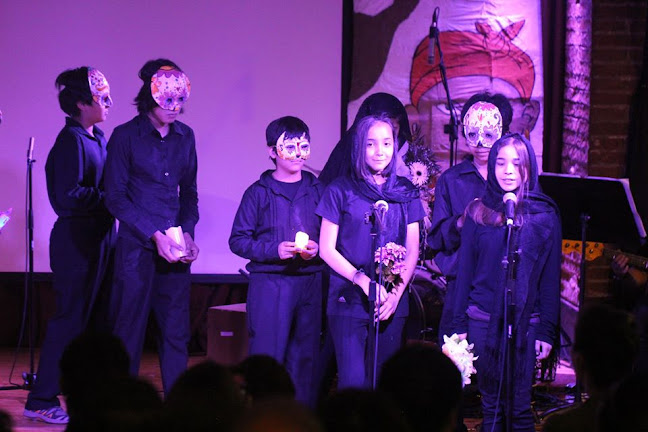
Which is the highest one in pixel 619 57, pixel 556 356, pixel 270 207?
pixel 619 57

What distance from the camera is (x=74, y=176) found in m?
5.80

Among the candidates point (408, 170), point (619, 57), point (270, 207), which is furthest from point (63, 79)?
point (619, 57)

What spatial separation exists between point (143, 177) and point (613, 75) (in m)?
4.10

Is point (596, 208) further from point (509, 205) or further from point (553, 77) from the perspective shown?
point (553, 77)

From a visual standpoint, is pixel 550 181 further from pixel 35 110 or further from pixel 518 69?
pixel 35 110

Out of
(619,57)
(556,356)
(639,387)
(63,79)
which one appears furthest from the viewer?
A: (619,57)

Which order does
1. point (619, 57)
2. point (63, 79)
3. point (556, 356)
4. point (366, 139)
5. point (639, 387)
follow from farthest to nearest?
point (619, 57)
point (556, 356)
point (63, 79)
point (366, 139)
point (639, 387)

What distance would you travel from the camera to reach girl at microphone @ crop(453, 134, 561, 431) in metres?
4.73

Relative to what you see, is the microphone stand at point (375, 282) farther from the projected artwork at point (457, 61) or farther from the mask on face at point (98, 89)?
the projected artwork at point (457, 61)

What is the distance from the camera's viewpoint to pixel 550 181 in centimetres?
611

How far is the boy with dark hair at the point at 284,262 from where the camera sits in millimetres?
5242

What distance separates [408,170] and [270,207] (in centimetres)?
256

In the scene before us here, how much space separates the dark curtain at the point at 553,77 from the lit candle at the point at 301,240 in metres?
3.55

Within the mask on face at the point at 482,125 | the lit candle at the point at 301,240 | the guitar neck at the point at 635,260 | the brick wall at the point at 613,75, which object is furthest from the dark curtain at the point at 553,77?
the lit candle at the point at 301,240
